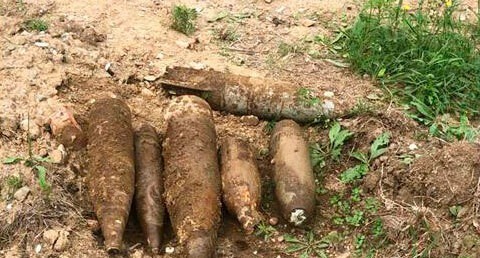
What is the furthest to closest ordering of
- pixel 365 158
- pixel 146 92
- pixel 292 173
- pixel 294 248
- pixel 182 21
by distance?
1. pixel 182 21
2. pixel 146 92
3. pixel 365 158
4. pixel 292 173
5. pixel 294 248

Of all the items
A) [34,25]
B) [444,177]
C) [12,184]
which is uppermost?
[444,177]

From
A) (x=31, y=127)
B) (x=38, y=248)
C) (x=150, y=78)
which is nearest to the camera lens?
(x=38, y=248)

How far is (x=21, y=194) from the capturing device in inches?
181

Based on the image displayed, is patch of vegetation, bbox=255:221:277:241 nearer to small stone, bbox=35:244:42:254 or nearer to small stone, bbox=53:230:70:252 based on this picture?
small stone, bbox=53:230:70:252

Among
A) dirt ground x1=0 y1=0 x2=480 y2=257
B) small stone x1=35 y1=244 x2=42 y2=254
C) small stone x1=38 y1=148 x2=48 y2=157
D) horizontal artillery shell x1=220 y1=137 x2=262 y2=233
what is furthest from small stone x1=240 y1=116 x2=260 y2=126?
small stone x1=35 y1=244 x2=42 y2=254

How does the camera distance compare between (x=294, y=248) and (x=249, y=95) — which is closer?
(x=294, y=248)

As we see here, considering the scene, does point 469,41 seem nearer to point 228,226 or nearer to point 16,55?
point 228,226

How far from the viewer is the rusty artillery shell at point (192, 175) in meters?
4.46

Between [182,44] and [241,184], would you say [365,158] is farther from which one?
[182,44]

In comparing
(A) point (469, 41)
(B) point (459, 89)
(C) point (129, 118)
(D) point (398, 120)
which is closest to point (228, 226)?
(C) point (129, 118)

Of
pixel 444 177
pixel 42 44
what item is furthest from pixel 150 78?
pixel 444 177

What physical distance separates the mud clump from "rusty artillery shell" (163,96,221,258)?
4.06 feet

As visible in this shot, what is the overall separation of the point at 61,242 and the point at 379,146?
2.22 metres

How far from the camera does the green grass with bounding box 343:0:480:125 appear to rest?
18.7 ft
